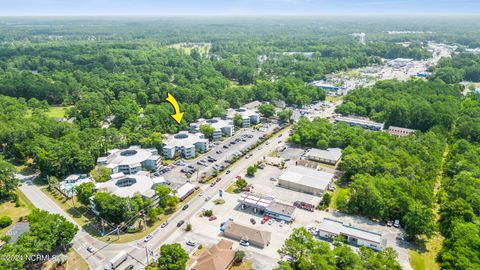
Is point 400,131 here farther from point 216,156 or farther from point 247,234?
point 247,234

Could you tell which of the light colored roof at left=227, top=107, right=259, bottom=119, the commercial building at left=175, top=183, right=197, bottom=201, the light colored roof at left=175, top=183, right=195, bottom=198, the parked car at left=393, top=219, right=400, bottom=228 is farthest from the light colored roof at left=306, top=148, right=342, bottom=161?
the light colored roof at left=175, top=183, right=195, bottom=198

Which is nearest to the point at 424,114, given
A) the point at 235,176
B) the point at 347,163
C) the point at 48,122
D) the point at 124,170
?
the point at 347,163

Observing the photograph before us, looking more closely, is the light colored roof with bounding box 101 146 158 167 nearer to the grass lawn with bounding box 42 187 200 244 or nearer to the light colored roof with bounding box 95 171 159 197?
the light colored roof with bounding box 95 171 159 197

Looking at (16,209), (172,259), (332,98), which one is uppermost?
(172,259)

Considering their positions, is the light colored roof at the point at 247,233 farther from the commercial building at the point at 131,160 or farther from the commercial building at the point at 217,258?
the commercial building at the point at 131,160

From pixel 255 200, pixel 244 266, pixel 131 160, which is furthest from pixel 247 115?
pixel 244 266

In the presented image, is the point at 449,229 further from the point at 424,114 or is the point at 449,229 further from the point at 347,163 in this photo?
the point at 424,114
